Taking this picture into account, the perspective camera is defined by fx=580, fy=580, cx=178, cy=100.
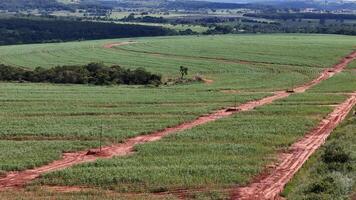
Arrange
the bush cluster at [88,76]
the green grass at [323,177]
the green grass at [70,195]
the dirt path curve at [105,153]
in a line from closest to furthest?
the green grass at [323,177]
the green grass at [70,195]
the dirt path curve at [105,153]
the bush cluster at [88,76]

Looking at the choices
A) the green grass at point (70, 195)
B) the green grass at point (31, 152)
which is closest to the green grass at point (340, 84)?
the green grass at point (31, 152)

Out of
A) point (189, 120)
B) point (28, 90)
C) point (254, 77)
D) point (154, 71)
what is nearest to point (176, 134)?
point (189, 120)

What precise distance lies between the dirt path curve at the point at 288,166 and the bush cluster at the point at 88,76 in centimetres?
3961

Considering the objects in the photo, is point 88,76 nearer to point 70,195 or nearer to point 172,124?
point 172,124

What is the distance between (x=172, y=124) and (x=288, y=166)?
14.0m

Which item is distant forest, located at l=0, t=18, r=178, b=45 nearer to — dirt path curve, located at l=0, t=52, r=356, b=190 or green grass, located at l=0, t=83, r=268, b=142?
green grass, located at l=0, t=83, r=268, b=142

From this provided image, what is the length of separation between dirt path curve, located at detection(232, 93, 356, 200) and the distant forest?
447 feet

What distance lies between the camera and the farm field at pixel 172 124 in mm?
27688

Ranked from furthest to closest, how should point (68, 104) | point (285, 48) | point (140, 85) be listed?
point (285, 48) < point (140, 85) < point (68, 104)

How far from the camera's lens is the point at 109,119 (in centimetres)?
4491

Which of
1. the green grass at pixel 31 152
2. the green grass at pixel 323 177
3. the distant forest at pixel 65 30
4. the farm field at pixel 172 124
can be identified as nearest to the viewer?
the green grass at pixel 323 177

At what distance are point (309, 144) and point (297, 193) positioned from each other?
36.9ft

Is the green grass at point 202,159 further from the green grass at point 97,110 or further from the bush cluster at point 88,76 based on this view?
the bush cluster at point 88,76

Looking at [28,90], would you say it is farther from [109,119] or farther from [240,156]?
[240,156]
